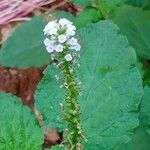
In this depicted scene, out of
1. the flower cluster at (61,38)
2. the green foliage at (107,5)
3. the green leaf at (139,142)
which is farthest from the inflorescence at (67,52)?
the green foliage at (107,5)

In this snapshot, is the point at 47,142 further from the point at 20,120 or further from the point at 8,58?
the point at 20,120

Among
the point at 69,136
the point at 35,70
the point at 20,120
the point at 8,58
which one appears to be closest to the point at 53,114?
the point at 20,120

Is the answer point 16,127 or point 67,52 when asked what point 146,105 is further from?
point 67,52

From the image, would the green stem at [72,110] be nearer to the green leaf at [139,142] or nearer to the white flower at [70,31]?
A: the white flower at [70,31]

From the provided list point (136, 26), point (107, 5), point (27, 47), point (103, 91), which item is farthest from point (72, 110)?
point (27, 47)

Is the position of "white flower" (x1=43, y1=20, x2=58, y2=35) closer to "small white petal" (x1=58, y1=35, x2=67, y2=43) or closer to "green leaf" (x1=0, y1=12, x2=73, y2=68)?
"small white petal" (x1=58, y1=35, x2=67, y2=43)

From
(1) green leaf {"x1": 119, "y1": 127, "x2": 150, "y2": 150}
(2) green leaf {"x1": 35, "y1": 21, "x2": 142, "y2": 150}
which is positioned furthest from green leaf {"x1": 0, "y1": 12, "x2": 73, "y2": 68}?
(2) green leaf {"x1": 35, "y1": 21, "x2": 142, "y2": 150}
